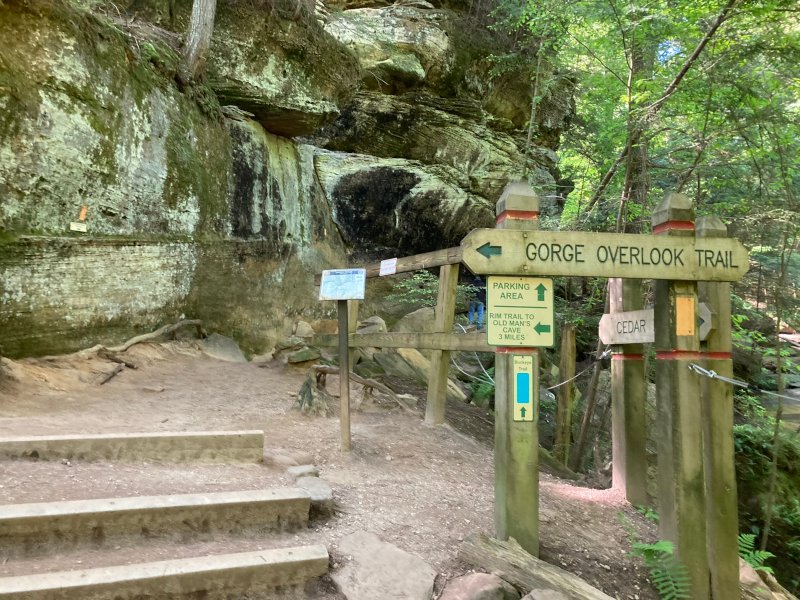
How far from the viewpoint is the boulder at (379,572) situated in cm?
266

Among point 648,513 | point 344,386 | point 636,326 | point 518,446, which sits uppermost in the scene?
point 636,326

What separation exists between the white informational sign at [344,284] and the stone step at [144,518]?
2.00 metres

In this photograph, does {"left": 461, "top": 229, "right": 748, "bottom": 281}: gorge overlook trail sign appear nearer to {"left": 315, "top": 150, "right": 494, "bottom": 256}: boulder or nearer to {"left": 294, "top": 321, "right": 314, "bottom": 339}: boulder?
{"left": 294, "top": 321, "right": 314, "bottom": 339}: boulder

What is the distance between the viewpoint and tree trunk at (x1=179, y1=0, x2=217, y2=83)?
28.7ft

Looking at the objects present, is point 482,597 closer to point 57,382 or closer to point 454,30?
point 57,382

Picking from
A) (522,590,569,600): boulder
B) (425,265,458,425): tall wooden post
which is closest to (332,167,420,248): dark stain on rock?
(425,265,458,425): tall wooden post

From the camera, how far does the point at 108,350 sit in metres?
7.23

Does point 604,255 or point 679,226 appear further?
point 679,226

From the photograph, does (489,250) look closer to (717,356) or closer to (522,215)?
(522,215)

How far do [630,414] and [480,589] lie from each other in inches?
95.6

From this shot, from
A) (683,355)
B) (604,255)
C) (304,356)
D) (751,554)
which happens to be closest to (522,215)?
(604,255)

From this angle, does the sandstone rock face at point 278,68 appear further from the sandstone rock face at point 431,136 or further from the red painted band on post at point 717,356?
the red painted band on post at point 717,356

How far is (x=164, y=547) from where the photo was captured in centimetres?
279

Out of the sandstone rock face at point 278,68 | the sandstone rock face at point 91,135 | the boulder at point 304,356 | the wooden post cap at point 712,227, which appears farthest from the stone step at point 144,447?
the sandstone rock face at point 278,68
